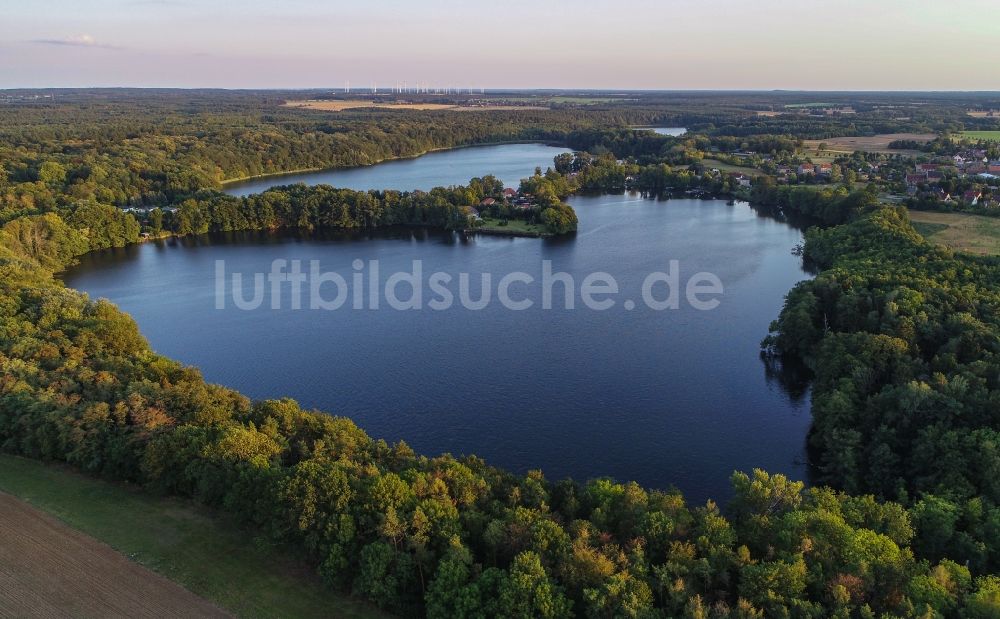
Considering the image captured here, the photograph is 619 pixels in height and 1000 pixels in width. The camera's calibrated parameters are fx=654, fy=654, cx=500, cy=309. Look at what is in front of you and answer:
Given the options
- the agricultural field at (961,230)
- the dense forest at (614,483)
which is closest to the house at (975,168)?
the agricultural field at (961,230)

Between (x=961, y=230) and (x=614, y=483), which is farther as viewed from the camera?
(x=961, y=230)

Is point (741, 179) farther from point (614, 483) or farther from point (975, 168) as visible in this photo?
point (614, 483)

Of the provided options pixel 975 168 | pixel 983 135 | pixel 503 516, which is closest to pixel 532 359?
pixel 503 516

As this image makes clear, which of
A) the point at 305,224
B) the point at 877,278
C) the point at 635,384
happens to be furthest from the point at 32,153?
the point at 877,278

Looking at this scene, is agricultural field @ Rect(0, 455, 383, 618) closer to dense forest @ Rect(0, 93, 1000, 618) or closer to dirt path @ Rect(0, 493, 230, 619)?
dirt path @ Rect(0, 493, 230, 619)

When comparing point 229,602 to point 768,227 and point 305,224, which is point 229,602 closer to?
point 305,224

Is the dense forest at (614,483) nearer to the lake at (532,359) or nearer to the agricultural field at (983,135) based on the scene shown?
the lake at (532,359)
